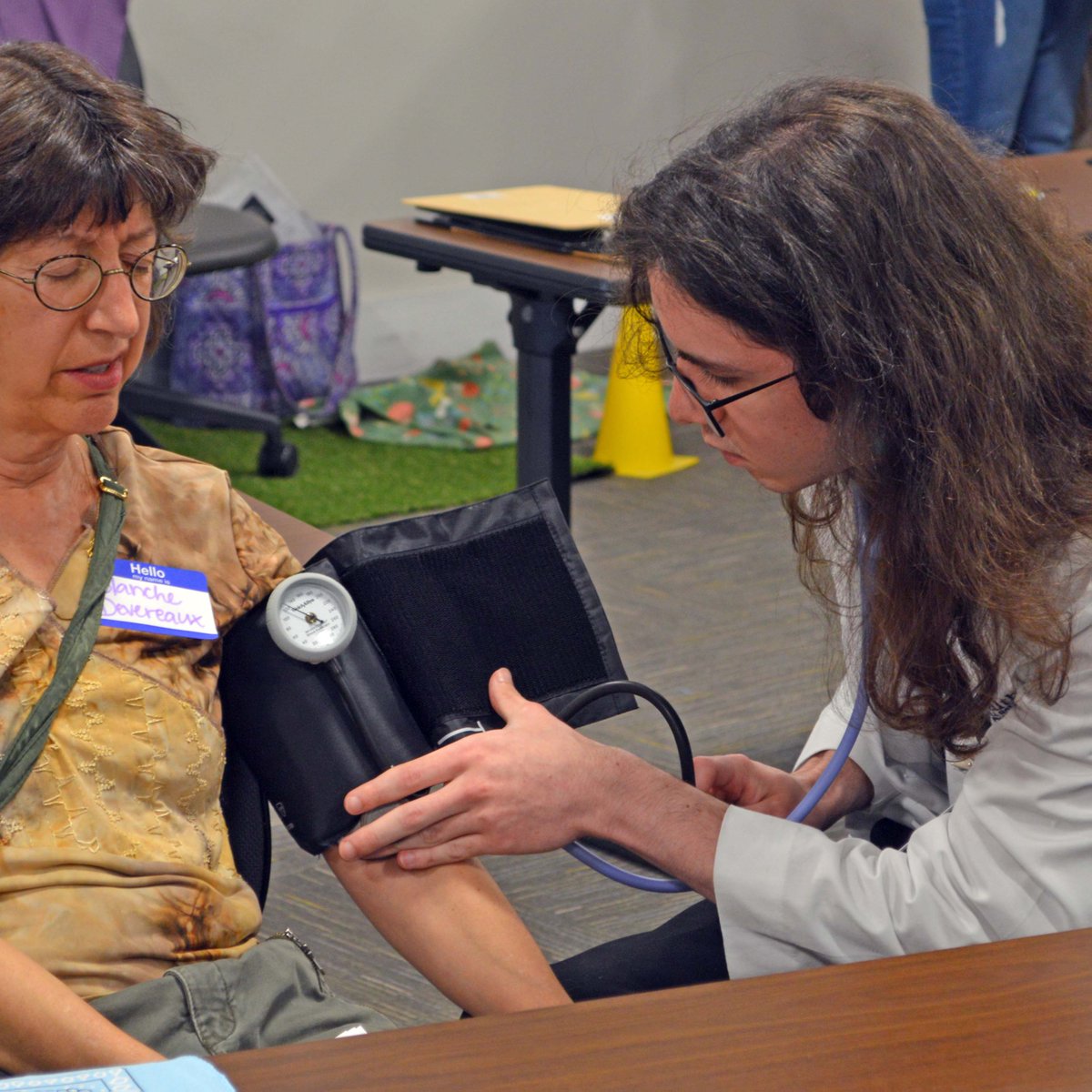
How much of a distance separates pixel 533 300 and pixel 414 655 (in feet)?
4.67

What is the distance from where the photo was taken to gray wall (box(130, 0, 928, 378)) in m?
4.88

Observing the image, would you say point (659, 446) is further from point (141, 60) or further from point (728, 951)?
point (728, 951)

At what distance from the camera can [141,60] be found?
4672 mm

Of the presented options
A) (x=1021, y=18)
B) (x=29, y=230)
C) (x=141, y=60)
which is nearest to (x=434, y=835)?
→ (x=29, y=230)

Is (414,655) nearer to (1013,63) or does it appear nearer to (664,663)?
Answer: (664,663)

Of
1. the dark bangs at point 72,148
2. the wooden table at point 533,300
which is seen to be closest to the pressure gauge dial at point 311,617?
the dark bangs at point 72,148

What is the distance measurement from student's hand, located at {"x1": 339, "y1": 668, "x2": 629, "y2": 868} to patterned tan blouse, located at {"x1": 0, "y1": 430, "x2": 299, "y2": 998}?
0.44ft

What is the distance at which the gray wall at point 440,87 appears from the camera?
4.88m

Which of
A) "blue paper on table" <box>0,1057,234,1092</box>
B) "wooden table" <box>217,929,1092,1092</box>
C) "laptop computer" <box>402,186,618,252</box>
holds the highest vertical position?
"blue paper on table" <box>0,1057,234,1092</box>

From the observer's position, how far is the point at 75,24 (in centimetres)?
373

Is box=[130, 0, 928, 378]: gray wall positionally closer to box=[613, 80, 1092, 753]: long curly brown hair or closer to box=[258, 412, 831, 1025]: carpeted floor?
box=[258, 412, 831, 1025]: carpeted floor

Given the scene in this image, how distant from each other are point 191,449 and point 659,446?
1.38 m

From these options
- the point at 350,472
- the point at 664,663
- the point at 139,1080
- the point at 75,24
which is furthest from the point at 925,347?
the point at 350,472

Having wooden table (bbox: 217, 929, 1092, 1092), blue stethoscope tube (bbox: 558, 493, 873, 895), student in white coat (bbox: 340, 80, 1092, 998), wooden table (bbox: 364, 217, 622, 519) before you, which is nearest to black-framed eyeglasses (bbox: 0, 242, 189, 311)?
student in white coat (bbox: 340, 80, 1092, 998)
